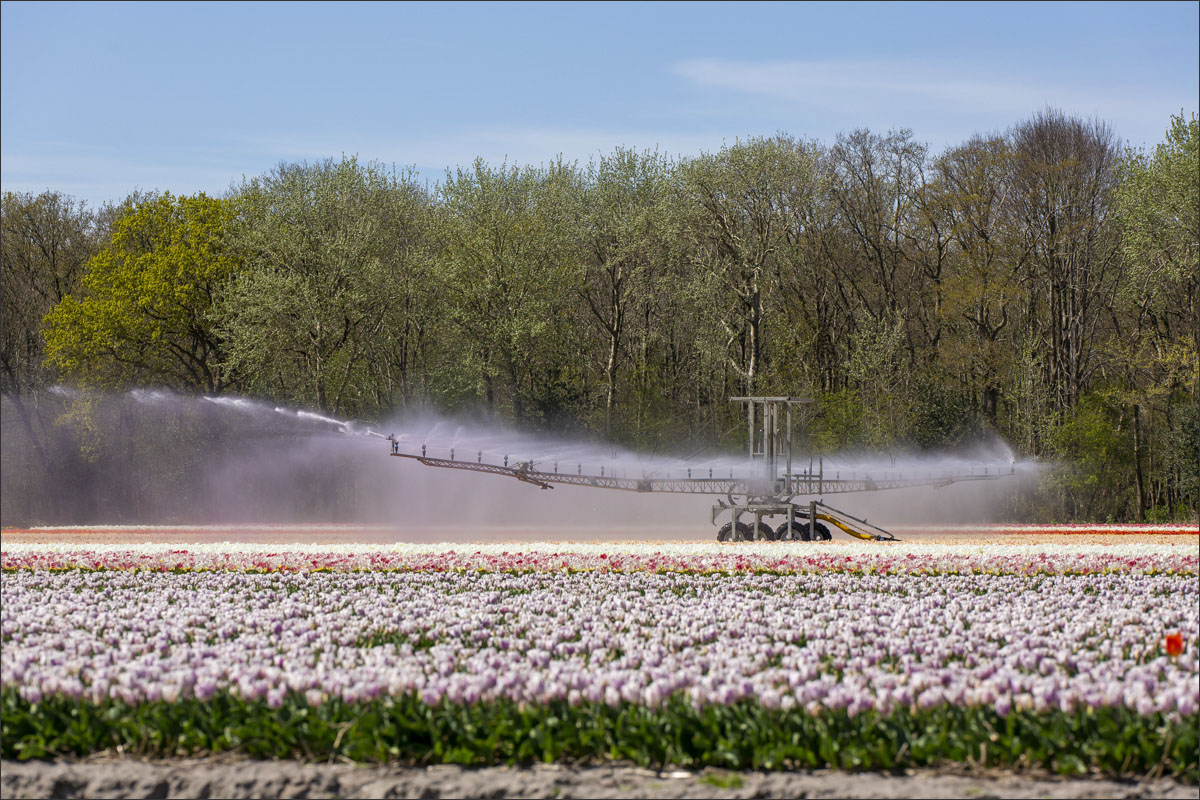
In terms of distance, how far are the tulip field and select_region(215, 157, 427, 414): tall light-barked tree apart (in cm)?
2667

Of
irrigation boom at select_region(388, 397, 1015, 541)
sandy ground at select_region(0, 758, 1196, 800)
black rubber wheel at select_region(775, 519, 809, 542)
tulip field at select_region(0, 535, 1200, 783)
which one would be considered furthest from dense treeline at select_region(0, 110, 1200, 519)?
sandy ground at select_region(0, 758, 1196, 800)

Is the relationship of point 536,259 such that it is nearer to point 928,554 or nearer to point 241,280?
point 241,280

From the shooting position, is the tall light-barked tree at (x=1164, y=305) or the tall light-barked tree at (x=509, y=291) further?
the tall light-barked tree at (x=509, y=291)

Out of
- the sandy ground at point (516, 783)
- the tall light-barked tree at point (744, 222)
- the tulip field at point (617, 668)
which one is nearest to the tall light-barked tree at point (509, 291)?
the tall light-barked tree at point (744, 222)

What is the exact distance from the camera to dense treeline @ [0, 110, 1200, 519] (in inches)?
1679

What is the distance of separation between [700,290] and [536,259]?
6108mm

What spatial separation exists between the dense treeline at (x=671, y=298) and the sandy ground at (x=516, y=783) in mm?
33629

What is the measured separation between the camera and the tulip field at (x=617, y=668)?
25.0 ft

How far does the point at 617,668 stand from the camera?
9.58 metres

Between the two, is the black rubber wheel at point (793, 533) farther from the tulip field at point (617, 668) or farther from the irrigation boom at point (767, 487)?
the tulip field at point (617, 668)

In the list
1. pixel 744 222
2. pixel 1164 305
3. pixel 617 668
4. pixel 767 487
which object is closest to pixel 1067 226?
pixel 1164 305

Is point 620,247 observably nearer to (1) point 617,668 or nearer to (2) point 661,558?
(2) point 661,558

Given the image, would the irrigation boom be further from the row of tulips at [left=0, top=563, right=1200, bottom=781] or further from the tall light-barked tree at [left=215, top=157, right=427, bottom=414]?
the tall light-barked tree at [left=215, top=157, right=427, bottom=414]

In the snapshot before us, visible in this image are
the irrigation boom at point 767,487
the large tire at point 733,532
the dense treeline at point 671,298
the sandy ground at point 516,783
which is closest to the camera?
the sandy ground at point 516,783
